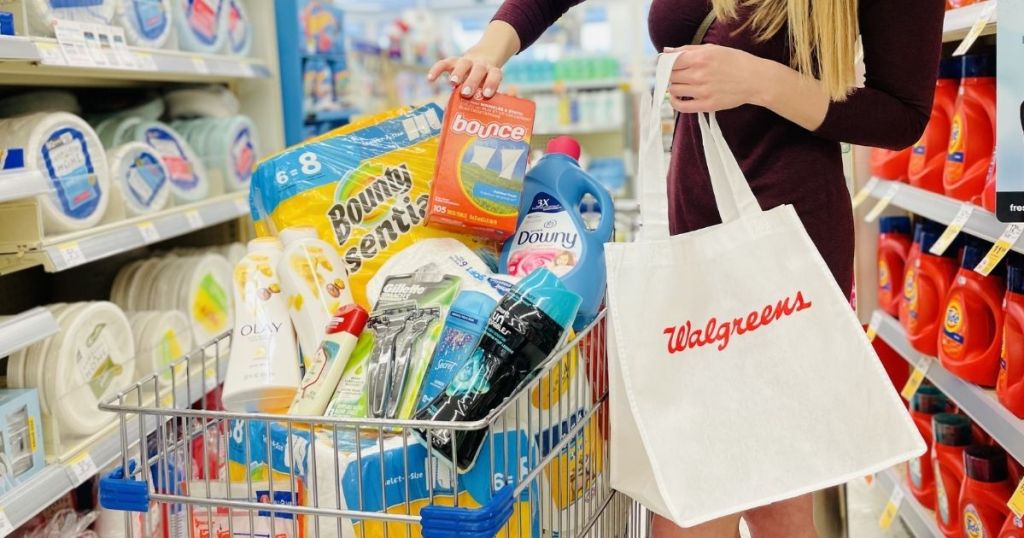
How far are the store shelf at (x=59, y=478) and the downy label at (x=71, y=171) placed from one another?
495 mm

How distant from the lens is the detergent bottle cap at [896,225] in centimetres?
266

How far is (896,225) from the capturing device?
267 cm

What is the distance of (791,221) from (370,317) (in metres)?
0.53

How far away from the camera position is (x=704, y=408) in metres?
1.10

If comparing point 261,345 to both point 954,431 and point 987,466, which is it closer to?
point 987,466

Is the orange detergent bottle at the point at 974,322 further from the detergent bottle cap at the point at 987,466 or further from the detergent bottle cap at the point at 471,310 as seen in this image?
the detergent bottle cap at the point at 471,310

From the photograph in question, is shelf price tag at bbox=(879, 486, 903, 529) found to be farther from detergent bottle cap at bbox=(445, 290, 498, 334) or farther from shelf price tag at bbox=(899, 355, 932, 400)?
detergent bottle cap at bbox=(445, 290, 498, 334)

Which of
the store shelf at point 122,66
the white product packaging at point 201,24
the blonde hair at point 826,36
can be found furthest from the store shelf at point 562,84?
the blonde hair at point 826,36

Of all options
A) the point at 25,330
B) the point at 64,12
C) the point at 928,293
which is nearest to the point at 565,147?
the point at 25,330

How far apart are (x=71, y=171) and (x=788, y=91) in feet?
5.43

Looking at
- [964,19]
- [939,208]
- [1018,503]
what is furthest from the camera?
[939,208]

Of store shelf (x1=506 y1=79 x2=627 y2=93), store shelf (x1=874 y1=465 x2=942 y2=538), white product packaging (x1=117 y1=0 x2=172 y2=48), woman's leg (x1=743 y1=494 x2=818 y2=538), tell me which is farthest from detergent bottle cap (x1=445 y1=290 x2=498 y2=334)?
store shelf (x1=506 y1=79 x2=627 y2=93)

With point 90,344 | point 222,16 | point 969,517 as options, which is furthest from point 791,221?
point 222,16

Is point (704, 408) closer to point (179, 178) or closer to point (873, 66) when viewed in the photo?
point (873, 66)
